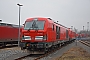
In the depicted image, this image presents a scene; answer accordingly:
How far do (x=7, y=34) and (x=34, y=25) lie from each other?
12.2m

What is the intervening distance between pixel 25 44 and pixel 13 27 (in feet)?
49.7

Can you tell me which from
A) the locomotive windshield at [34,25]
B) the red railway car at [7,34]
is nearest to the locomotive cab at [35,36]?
the locomotive windshield at [34,25]

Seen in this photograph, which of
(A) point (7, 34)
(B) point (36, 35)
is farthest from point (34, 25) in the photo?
(A) point (7, 34)

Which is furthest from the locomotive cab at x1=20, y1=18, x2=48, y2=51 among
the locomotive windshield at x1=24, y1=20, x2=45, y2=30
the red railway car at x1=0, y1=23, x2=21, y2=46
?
Answer: the red railway car at x1=0, y1=23, x2=21, y2=46

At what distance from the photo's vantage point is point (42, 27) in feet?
48.4

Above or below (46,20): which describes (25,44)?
below

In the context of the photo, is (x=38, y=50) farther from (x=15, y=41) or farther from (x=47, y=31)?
(x=15, y=41)

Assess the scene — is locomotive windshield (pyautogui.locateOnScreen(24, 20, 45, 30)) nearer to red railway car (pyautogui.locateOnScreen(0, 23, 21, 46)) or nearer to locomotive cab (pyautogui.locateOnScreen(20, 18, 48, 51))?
locomotive cab (pyautogui.locateOnScreen(20, 18, 48, 51))

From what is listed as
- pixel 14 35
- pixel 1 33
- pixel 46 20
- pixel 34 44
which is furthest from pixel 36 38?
pixel 14 35

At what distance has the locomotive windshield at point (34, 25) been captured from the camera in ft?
48.5

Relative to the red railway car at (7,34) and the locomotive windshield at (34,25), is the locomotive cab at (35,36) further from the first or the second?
the red railway car at (7,34)

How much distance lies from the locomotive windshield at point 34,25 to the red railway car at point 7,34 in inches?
396

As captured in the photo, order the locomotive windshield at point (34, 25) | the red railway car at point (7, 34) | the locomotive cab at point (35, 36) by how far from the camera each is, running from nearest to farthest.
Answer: the locomotive cab at point (35, 36), the locomotive windshield at point (34, 25), the red railway car at point (7, 34)

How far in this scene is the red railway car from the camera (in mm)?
→ 24680
